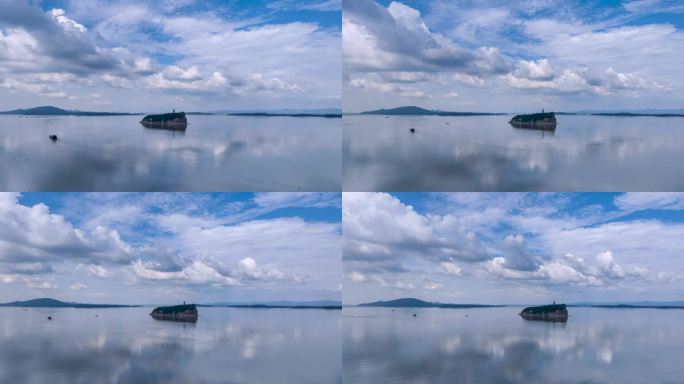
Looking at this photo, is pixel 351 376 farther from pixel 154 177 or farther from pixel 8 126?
pixel 8 126

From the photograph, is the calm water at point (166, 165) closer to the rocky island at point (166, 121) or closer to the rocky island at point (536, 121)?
the rocky island at point (166, 121)

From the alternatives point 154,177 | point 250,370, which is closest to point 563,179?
point 250,370

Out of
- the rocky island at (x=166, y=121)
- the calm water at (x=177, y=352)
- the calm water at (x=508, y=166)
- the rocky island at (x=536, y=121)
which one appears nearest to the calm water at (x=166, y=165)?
the rocky island at (x=166, y=121)

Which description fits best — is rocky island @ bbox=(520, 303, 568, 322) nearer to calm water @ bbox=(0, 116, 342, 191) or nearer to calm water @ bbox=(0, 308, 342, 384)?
calm water @ bbox=(0, 308, 342, 384)

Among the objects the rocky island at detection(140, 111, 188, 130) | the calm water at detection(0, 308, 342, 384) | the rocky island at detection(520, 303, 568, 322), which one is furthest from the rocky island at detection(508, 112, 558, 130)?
the rocky island at detection(140, 111, 188, 130)

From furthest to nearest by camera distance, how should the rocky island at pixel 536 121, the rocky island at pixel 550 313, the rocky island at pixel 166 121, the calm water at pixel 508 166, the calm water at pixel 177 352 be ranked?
1. the rocky island at pixel 536 121
2. the rocky island at pixel 166 121
3. the rocky island at pixel 550 313
4. the calm water at pixel 177 352
5. the calm water at pixel 508 166

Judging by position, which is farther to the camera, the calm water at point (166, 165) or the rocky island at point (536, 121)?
the rocky island at point (536, 121)

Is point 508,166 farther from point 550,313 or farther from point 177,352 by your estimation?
point 177,352
